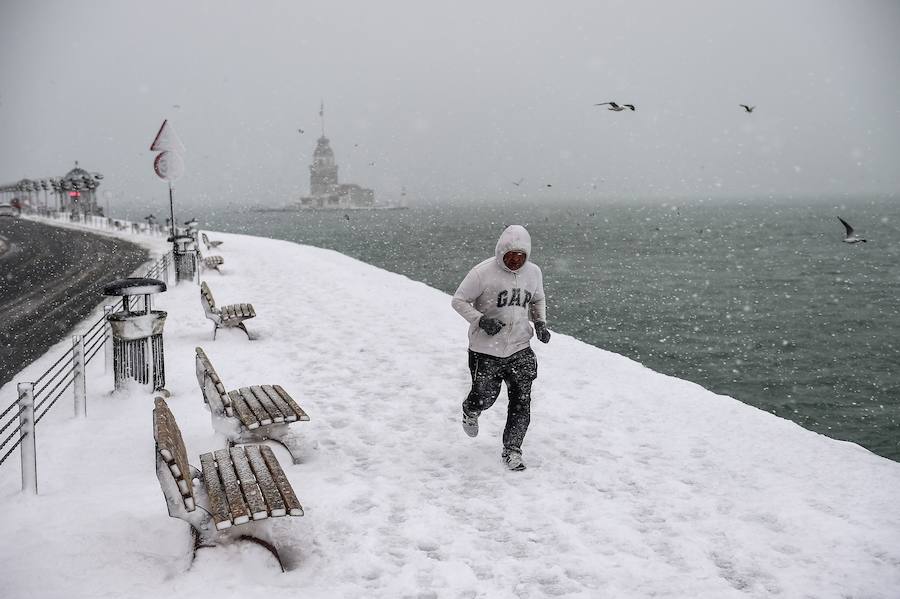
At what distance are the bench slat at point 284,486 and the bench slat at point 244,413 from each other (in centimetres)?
74

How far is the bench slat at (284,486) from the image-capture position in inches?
160

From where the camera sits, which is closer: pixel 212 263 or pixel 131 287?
pixel 131 287

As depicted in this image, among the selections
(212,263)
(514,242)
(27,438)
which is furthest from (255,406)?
(212,263)

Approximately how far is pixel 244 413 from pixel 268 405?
308 millimetres

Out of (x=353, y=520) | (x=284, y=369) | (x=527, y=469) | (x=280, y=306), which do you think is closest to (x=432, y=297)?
(x=280, y=306)

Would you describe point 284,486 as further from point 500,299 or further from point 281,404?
point 500,299


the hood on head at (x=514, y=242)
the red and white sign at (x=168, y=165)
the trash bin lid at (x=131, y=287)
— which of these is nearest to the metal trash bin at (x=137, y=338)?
the trash bin lid at (x=131, y=287)

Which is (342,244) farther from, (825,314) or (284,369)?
(284,369)

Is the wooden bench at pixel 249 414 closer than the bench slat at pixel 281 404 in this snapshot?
Yes

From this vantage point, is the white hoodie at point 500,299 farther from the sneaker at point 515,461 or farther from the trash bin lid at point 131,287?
the trash bin lid at point 131,287

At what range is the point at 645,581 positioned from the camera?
4.20 meters

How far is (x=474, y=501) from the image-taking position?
5273 millimetres

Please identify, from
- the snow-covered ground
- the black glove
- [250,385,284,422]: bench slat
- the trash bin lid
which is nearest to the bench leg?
the snow-covered ground

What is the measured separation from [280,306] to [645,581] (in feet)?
36.6
